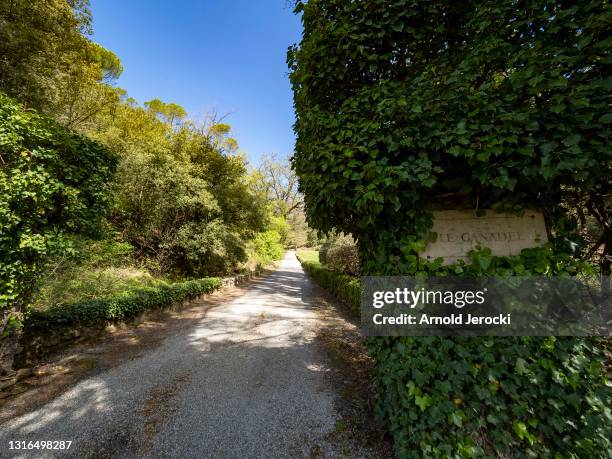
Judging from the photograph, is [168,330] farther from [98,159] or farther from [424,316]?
[424,316]

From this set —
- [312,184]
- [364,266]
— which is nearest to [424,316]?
[364,266]

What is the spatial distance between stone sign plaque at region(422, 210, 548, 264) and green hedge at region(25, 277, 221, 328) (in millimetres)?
6091

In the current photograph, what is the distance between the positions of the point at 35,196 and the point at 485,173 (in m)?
5.68

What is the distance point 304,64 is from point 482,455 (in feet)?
12.4

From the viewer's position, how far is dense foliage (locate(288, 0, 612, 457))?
1.53 meters

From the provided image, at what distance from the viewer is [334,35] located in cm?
243

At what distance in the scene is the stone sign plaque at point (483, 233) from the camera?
1.99 m

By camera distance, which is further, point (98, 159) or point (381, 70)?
point (98, 159)

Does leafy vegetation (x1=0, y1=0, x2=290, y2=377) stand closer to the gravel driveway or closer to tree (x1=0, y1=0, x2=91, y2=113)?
tree (x1=0, y1=0, x2=91, y2=113)

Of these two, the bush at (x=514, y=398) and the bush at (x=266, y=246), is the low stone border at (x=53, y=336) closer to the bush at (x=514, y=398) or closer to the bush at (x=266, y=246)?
the bush at (x=514, y=398)

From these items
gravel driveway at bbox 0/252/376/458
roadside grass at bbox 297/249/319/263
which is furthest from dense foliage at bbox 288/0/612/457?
roadside grass at bbox 297/249/319/263

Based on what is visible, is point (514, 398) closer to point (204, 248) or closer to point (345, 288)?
point (345, 288)

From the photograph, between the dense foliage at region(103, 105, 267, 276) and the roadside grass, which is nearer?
the dense foliage at region(103, 105, 267, 276)

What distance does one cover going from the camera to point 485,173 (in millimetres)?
1707
